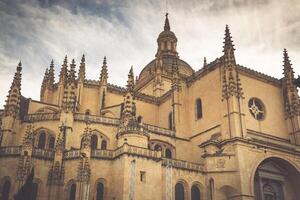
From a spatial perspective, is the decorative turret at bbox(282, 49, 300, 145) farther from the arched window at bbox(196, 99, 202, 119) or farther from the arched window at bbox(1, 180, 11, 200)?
the arched window at bbox(1, 180, 11, 200)

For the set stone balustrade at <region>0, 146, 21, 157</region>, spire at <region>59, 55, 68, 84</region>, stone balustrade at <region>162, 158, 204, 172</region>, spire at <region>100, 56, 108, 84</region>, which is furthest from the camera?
spire at <region>100, 56, 108, 84</region>

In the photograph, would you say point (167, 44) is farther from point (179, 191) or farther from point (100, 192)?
point (100, 192)

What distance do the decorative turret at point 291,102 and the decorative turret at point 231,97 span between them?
7.18 meters

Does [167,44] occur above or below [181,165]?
above

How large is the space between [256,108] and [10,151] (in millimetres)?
23127

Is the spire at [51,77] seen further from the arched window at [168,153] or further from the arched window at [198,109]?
the arched window at [198,109]

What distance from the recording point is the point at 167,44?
6059 cm

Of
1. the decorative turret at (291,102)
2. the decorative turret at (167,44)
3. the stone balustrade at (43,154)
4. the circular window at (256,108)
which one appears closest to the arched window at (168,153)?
the circular window at (256,108)

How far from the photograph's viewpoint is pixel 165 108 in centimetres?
4291

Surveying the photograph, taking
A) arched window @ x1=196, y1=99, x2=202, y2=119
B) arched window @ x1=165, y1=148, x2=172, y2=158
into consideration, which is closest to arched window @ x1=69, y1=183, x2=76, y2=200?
arched window @ x1=165, y1=148, x2=172, y2=158

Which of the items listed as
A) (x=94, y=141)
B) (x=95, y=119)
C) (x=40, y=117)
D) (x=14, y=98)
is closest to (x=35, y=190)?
(x=94, y=141)

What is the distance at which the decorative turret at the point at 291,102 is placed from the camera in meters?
36.9

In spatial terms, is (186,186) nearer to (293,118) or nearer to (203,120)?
(203,120)

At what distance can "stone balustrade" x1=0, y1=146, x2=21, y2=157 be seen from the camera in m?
28.5
